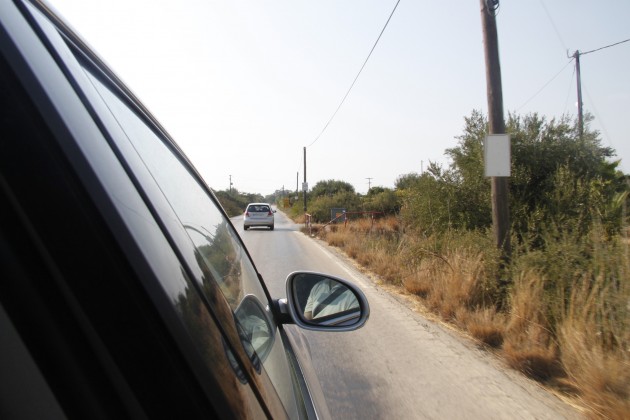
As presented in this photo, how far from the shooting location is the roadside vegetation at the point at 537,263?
4383 mm

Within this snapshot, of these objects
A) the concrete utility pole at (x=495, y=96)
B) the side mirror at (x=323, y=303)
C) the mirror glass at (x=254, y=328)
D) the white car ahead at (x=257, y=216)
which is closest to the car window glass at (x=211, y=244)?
the mirror glass at (x=254, y=328)

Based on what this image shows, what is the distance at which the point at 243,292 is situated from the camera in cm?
165

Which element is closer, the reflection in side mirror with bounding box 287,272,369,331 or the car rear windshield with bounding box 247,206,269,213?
the reflection in side mirror with bounding box 287,272,369,331

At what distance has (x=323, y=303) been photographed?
2652 millimetres

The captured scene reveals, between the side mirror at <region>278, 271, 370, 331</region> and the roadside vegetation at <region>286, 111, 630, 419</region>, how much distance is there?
2.32 metres

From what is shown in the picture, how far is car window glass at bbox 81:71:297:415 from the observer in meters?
1.22

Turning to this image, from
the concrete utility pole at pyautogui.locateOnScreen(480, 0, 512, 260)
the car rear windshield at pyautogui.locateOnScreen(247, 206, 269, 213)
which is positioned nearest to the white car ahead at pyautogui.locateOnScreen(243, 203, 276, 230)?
the car rear windshield at pyautogui.locateOnScreen(247, 206, 269, 213)

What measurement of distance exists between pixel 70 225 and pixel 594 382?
4.22 metres

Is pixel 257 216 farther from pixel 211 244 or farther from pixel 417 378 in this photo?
pixel 211 244

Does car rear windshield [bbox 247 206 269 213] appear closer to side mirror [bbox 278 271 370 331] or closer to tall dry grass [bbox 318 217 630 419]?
tall dry grass [bbox 318 217 630 419]

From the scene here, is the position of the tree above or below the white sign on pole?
below

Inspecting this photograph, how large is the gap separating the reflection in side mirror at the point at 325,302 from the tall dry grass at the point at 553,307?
232 centimetres

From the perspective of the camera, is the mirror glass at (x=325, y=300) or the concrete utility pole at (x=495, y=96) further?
the concrete utility pole at (x=495, y=96)

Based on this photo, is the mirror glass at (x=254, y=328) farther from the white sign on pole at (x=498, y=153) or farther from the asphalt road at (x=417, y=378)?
the white sign on pole at (x=498, y=153)
